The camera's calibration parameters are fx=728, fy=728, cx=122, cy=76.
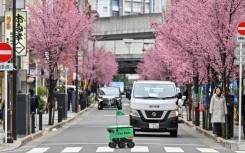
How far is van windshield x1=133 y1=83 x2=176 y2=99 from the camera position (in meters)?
28.2

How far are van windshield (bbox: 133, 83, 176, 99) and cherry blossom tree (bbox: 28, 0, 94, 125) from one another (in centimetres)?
796

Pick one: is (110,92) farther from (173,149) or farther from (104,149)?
(104,149)

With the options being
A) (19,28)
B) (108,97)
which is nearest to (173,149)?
(19,28)

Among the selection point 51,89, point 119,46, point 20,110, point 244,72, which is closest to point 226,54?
point 244,72

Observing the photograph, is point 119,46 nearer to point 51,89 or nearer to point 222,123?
point 51,89

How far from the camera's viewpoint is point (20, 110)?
2733 centimetres

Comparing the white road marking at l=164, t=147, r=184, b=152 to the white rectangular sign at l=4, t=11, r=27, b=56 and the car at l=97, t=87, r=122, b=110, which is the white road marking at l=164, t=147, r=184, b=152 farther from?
the car at l=97, t=87, r=122, b=110

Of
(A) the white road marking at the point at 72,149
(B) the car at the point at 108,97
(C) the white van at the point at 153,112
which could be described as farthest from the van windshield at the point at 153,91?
(B) the car at the point at 108,97

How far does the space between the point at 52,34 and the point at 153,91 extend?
906 centimetres

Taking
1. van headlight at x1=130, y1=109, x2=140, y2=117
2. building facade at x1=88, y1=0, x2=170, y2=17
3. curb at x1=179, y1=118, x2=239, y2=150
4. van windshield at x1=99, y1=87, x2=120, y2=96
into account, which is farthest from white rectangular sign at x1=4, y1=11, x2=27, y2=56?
building facade at x1=88, y1=0, x2=170, y2=17

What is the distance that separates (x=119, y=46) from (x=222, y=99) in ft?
259

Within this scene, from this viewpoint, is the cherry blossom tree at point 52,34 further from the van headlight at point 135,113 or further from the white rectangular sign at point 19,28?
the van headlight at point 135,113

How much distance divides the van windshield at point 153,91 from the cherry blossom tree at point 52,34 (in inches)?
313

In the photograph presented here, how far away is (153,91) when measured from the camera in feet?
93.4
